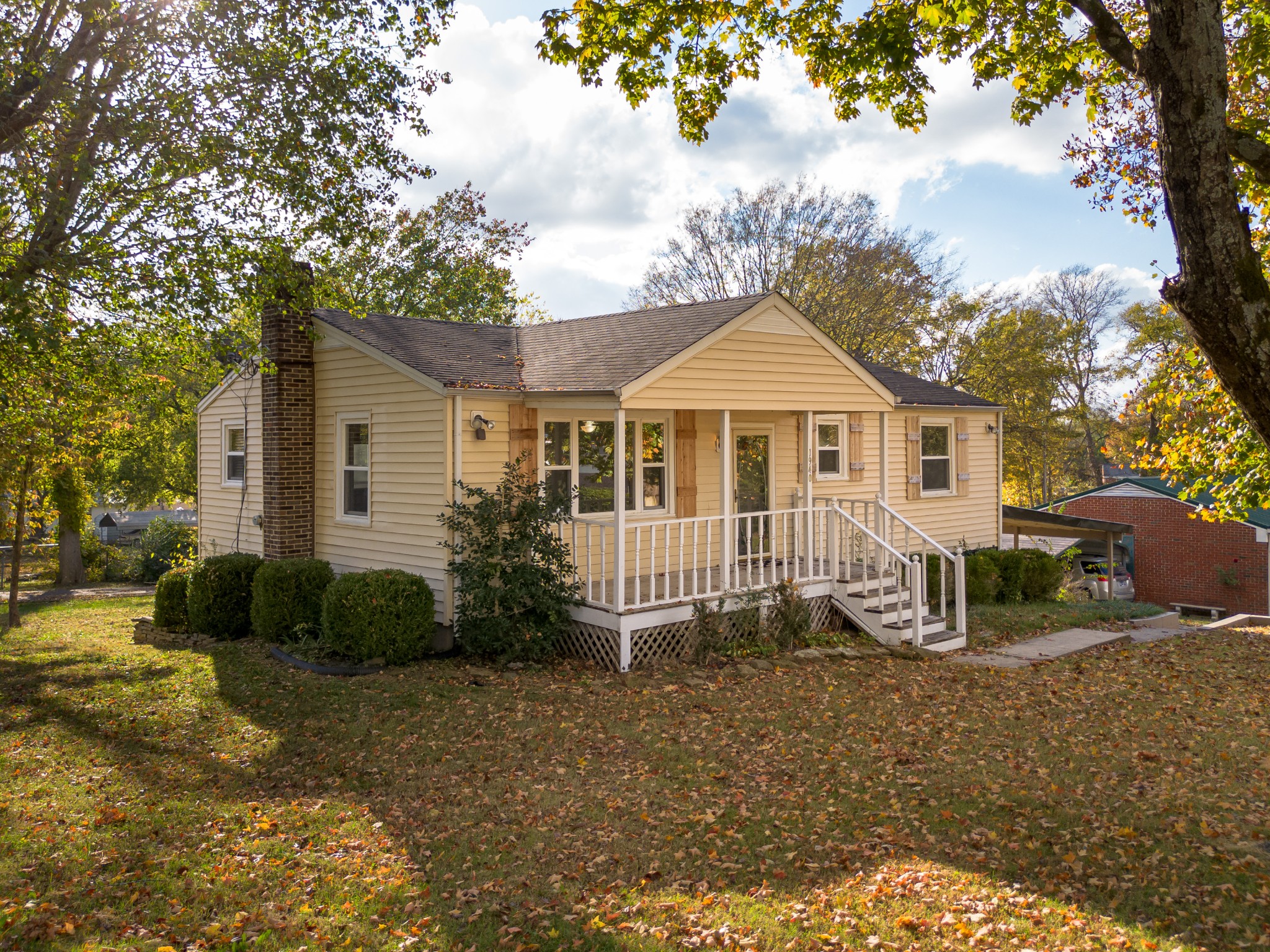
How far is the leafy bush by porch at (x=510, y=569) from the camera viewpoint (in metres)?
10.2

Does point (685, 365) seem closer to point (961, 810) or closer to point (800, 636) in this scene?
point (800, 636)

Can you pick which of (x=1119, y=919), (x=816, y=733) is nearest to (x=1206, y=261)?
(x=1119, y=919)

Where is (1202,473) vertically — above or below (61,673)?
above

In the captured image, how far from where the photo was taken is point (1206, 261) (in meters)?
4.49

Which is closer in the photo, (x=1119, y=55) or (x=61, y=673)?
(x=1119, y=55)

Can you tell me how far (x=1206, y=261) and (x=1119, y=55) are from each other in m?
2.19

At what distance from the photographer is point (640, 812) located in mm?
6254

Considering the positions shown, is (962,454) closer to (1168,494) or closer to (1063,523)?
(1063,523)

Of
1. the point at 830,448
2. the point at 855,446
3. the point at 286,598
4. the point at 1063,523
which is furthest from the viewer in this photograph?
the point at 1063,523

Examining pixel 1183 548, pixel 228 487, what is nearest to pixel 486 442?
pixel 228 487

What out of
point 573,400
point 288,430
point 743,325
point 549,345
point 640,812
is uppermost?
point 549,345

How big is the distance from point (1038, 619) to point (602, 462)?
760cm

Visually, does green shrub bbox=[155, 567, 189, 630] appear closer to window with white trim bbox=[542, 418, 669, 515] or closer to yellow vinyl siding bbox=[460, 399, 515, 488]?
yellow vinyl siding bbox=[460, 399, 515, 488]

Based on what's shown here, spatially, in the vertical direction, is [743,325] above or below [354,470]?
above
